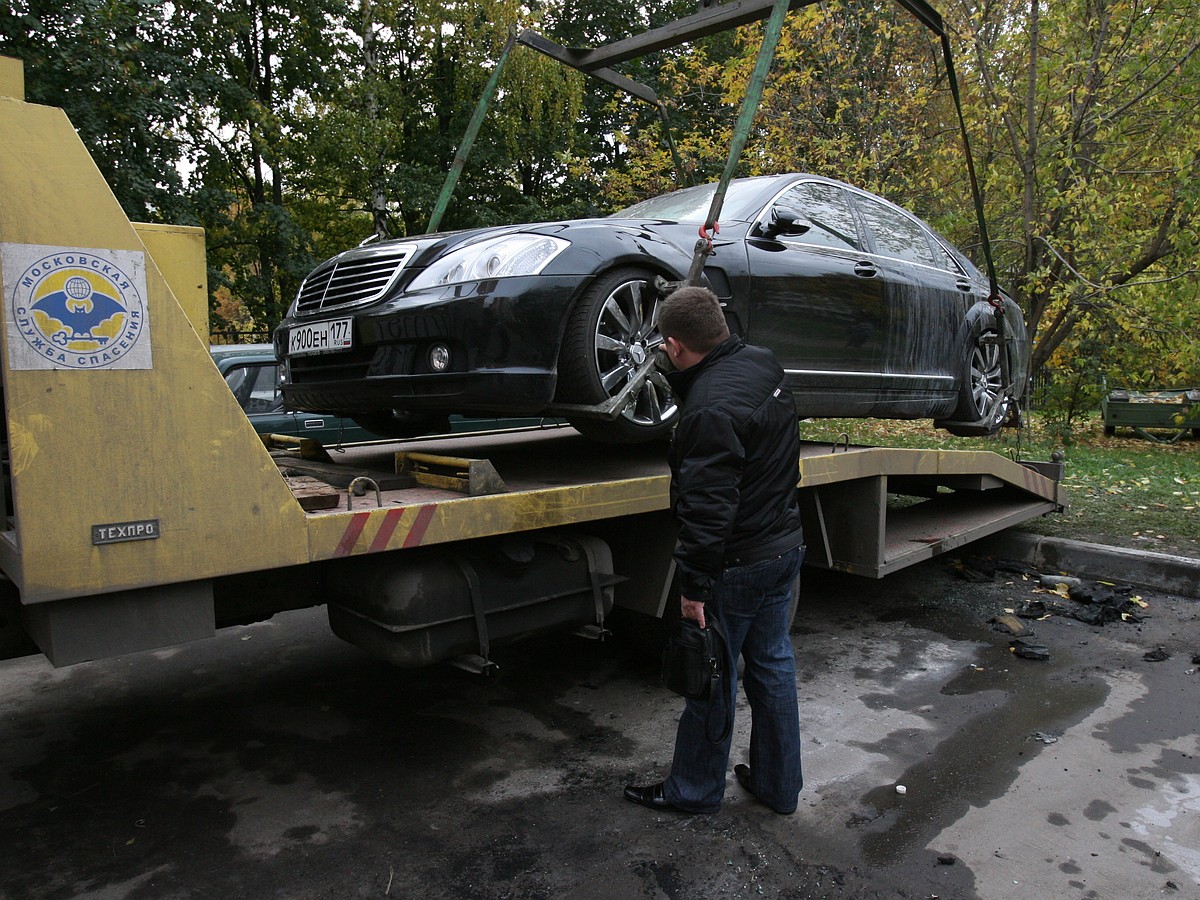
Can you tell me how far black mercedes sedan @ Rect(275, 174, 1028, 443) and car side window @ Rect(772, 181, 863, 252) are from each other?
0.4 inches

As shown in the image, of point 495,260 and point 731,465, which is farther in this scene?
point 495,260

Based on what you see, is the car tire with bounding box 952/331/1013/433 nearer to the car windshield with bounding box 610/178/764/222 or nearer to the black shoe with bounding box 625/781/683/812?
the car windshield with bounding box 610/178/764/222

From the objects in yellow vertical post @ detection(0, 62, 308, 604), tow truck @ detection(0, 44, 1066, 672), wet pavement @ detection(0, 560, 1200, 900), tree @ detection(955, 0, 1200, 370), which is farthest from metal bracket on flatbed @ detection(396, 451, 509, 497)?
tree @ detection(955, 0, 1200, 370)

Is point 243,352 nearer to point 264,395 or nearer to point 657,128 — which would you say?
point 264,395

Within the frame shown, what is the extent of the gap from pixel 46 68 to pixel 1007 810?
36.8 ft

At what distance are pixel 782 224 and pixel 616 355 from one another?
1400 millimetres

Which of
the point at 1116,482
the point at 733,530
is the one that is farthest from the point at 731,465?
the point at 1116,482

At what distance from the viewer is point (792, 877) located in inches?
95.5

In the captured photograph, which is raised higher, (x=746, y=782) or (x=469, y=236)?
(x=469, y=236)

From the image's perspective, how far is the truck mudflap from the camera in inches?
107

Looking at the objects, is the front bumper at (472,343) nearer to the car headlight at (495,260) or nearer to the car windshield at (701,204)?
the car headlight at (495,260)

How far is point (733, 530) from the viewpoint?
2.67 m

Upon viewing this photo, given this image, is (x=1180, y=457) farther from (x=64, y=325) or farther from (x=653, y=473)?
(x=64, y=325)

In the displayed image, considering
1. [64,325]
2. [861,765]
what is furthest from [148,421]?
[861,765]
